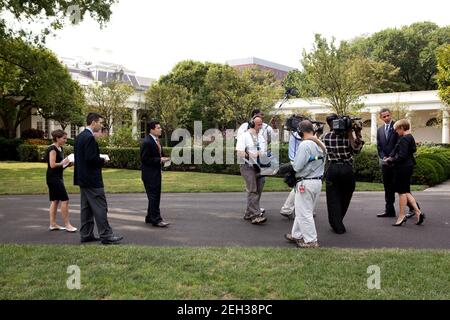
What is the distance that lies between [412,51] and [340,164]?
53.2 m

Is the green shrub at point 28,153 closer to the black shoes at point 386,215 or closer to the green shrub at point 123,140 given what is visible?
the green shrub at point 123,140

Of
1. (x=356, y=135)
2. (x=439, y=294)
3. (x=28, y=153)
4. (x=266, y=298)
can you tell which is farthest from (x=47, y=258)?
(x=28, y=153)

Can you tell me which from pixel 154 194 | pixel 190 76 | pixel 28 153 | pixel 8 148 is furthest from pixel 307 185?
pixel 190 76

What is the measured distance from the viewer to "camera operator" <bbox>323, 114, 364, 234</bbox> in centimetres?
740

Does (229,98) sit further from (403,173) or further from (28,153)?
(403,173)

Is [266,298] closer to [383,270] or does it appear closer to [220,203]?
[383,270]

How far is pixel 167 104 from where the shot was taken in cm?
4091

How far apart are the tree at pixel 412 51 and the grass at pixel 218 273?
168 ft

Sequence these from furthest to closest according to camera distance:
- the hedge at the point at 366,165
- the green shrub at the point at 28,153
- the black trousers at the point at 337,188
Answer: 1. the green shrub at the point at 28,153
2. the hedge at the point at 366,165
3. the black trousers at the point at 337,188

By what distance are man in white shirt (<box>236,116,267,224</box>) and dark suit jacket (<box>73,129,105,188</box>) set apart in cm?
256

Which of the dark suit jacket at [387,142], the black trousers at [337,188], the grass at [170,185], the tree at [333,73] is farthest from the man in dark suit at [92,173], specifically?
the tree at [333,73]

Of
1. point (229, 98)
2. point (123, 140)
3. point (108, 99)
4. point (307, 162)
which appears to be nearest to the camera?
point (307, 162)

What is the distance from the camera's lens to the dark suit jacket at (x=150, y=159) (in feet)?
26.2

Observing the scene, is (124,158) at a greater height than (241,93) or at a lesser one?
lesser
